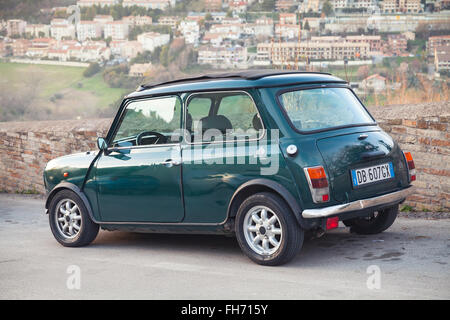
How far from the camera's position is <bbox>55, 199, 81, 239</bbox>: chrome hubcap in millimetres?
7961

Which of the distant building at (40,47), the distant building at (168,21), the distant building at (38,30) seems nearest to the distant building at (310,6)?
the distant building at (168,21)

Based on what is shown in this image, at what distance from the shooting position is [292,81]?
658cm

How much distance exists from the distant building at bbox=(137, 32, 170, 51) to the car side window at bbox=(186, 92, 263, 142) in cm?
2902

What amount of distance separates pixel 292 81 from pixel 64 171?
299 cm

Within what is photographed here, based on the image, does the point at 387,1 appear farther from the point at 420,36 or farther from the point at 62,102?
the point at 62,102

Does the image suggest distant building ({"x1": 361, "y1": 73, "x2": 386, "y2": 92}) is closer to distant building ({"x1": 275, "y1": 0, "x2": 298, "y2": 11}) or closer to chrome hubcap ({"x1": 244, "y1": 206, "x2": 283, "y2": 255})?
chrome hubcap ({"x1": 244, "y1": 206, "x2": 283, "y2": 255})

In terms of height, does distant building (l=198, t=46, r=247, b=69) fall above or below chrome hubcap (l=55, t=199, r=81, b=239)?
above

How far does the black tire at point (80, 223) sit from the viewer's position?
7.81 metres

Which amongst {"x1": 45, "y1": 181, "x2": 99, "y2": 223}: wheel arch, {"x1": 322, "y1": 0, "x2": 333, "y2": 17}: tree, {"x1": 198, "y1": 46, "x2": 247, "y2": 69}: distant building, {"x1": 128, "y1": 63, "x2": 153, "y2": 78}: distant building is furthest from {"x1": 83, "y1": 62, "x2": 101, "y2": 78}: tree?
{"x1": 45, "y1": 181, "x2": 99, "y2": 223}: wheel arch

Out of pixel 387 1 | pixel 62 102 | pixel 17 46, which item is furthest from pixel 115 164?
pixel 17 46

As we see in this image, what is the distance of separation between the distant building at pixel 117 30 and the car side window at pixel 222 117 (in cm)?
3192

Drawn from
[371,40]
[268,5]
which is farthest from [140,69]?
[371,40]

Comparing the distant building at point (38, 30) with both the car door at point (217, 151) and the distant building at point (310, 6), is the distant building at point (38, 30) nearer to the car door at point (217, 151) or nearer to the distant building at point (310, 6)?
the distant building at point (310, 6)

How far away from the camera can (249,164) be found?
6.31m
